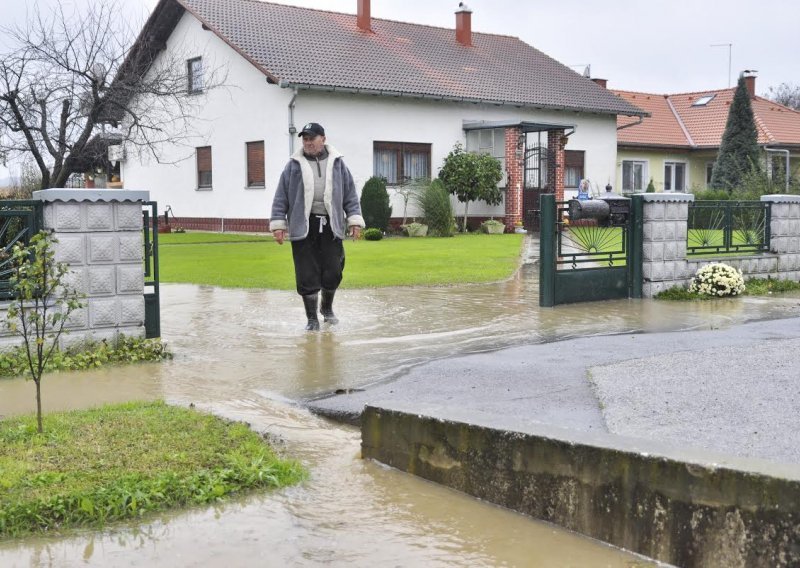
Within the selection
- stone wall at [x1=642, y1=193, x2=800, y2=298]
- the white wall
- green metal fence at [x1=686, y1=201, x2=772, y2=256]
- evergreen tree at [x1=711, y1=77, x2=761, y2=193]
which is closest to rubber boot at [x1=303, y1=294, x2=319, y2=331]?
stone wall at [x1=642, y1=193, x2=800, y2=298]

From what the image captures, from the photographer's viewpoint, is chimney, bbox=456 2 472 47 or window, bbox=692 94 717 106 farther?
window, bbox=692 94 717 106

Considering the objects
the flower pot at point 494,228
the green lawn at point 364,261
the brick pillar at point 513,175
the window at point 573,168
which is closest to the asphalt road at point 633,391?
the green lawn at point 364,261

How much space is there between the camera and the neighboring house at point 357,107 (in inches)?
1088

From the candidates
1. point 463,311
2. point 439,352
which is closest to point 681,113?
point 463,311

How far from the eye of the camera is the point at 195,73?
30.8 m

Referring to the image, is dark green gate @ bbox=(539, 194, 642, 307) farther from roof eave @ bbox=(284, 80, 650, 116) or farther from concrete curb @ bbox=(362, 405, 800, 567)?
roof eave @ bbox=(284, 80, 650, 116)

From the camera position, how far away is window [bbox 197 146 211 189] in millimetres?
30938

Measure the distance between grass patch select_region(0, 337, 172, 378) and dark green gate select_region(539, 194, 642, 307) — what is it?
5.13m

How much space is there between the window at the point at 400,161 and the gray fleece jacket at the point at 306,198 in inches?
747

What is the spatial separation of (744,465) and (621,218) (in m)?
9.14

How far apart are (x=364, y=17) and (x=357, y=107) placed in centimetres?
534

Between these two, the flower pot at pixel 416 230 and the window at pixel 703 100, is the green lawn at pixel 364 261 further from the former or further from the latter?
the window at pixel 703 100

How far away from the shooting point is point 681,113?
43.9 metres

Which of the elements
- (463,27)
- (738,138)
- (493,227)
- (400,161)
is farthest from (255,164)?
(738,138)
